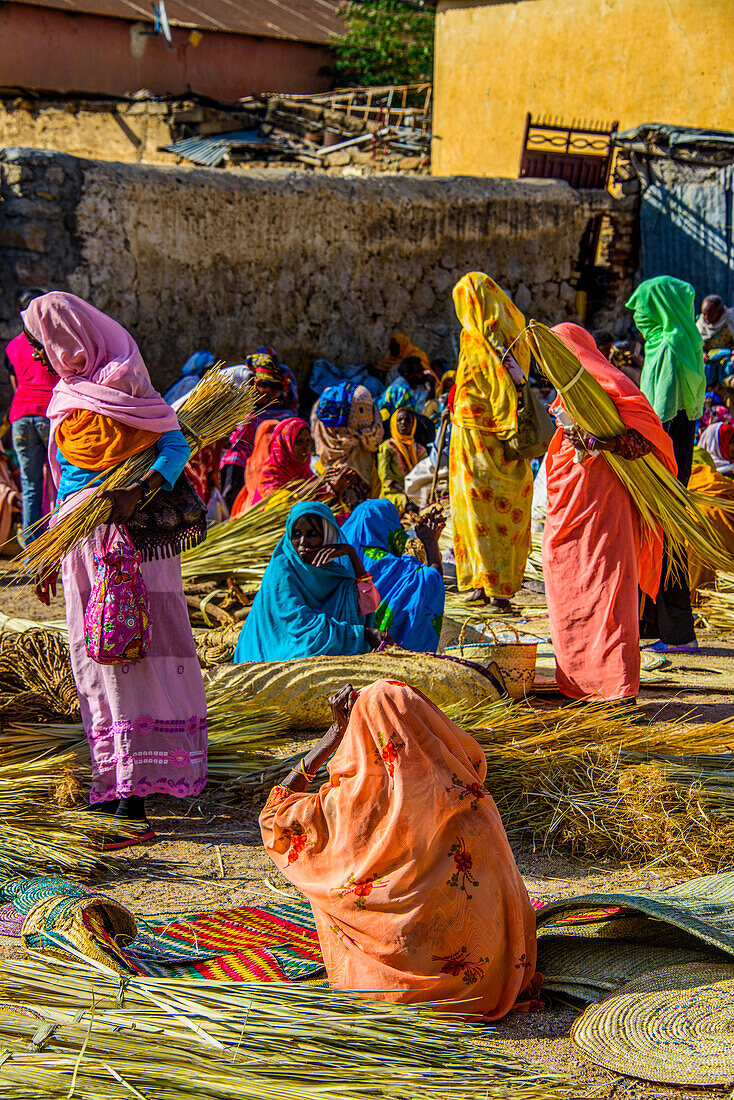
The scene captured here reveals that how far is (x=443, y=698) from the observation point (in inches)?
186

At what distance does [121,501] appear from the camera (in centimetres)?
385

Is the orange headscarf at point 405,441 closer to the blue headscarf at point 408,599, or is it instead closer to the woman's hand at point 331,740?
the blue headscarf at point 408,599

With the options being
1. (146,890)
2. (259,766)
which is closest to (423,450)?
(259,766)

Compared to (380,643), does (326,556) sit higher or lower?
higher

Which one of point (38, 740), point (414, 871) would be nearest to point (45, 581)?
point (38, 740)

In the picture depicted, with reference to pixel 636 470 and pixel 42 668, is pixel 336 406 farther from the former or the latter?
pixel 42 668

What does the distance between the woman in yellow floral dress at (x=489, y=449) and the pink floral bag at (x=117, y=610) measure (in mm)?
3382

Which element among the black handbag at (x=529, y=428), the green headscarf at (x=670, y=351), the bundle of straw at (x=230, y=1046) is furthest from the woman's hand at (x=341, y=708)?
the black handbag at (x=529, y=428)

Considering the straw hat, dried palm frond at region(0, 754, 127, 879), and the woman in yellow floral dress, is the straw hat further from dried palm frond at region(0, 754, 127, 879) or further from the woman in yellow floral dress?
the woman in yellow floral dress

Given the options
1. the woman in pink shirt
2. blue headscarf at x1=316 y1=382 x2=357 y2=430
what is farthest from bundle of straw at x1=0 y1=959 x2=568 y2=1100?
blue headscarf at x1=316 y1=382 x2=357 y2=430

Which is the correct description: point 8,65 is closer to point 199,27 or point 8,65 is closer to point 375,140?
point 199,27

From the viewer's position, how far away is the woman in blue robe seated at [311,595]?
17.0 ft

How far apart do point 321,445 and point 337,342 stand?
123 inches

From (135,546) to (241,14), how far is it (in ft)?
64.5
